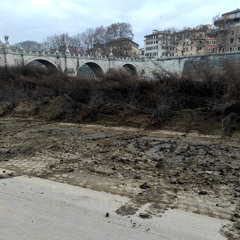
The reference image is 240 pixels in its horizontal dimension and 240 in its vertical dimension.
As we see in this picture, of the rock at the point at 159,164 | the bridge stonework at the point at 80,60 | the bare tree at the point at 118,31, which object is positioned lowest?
the rock at the point at 159,164

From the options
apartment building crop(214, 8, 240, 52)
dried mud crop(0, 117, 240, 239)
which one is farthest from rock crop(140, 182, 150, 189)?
apartment building crop(214, 8, 240, 52)

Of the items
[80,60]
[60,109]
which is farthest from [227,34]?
[60,109]

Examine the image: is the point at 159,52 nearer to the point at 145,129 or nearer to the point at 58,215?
the point at 145,129

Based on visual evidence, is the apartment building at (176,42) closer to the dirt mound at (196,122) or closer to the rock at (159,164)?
the dirt mound at (196,122)

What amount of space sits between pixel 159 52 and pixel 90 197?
90.1 meters

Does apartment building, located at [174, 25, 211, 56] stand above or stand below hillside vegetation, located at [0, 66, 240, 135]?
above

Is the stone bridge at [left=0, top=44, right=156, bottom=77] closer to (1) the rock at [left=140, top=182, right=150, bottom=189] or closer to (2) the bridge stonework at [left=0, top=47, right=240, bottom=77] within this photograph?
(2) the bridge stonework at [left=0, top=47, right=240, bottom=77]

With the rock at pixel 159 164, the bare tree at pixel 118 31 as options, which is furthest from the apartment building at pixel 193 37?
the rock at pixel 159 164

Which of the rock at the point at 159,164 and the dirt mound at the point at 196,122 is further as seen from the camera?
the dirt mound at the point at 196,122

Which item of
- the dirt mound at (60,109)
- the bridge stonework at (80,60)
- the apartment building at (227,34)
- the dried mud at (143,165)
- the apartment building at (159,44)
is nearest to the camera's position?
the dried mud at (143,165)

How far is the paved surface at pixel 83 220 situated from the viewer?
10.3ft

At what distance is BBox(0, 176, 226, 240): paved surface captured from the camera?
10.3ft

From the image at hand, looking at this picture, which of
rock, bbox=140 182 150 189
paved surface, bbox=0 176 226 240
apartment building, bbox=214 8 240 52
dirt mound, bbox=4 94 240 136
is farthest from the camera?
apartment building, bbox=214 8 240 52

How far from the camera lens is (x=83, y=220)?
11.4 feet
